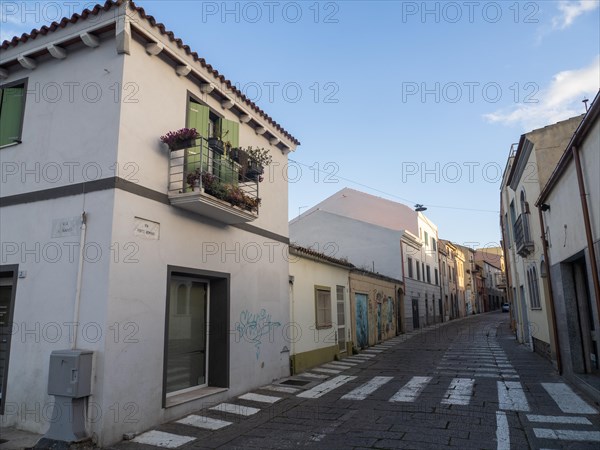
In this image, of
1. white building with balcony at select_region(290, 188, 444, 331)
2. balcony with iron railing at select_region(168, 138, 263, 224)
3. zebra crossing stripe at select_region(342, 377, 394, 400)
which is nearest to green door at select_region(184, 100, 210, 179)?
balcony with iron railing at select_region(168, 138, 263, 224)

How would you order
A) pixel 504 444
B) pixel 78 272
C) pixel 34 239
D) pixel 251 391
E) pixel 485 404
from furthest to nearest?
1. pixel 251 391
2. pixel 485 404
3. pixel 34 239
4. pixel 78 272
5. pixel 504 444

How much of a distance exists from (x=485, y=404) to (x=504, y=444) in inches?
85.1

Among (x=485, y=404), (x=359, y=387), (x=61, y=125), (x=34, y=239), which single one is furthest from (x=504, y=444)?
(x=61, y=125)

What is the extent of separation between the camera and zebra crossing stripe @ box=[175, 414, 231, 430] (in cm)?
664

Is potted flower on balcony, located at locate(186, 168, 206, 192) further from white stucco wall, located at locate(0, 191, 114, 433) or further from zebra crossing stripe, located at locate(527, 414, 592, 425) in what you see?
zebra crossing stripe, located at locate(527, 414, 592, 425)

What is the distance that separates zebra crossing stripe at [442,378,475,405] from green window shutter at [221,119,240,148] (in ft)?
20.7

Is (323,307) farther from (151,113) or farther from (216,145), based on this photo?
(151,113)

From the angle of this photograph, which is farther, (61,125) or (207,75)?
(207,75)

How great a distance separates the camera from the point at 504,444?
5430 millimetres

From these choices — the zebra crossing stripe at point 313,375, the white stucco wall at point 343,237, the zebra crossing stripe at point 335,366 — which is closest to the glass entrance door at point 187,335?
the zebra crossing stripe at point 313,375

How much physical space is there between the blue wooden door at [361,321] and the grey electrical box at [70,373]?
11995mm

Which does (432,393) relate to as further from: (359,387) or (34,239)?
(34,239)

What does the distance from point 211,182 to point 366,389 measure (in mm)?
5310

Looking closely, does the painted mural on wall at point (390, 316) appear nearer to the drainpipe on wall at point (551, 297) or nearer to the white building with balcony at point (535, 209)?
the white building with balcony at point (535, 209)
